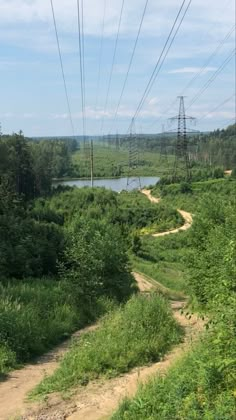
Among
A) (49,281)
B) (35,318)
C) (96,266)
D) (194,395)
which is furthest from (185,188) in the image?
(194,395)

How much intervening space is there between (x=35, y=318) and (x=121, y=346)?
350 centimetres

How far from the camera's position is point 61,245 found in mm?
24406

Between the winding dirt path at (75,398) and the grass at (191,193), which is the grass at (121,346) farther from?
the grass at (191,193)

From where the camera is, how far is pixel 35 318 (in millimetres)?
12859

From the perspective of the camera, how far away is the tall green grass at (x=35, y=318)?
11094 millimetres

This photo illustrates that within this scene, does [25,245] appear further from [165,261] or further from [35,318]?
[165,261]

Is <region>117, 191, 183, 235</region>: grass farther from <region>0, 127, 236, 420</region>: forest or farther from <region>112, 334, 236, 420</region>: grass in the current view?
<region>112, 334, 236, 420</region>: grass

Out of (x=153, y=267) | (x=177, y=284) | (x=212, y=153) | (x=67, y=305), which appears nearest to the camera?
(x=67, y=305)

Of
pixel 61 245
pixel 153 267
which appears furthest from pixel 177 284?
pixel 61 245

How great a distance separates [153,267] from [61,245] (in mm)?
17275

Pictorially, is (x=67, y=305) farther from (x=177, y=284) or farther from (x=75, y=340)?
(x=177, y=284)

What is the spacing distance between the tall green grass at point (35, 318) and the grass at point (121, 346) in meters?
1.14

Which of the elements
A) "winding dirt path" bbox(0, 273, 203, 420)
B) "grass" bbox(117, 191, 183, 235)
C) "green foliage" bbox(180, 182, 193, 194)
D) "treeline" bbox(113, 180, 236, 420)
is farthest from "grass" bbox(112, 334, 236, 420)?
"green foliage" bbox(180, 182, 193, 194)

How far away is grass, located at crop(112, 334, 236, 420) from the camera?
5.57 metres
